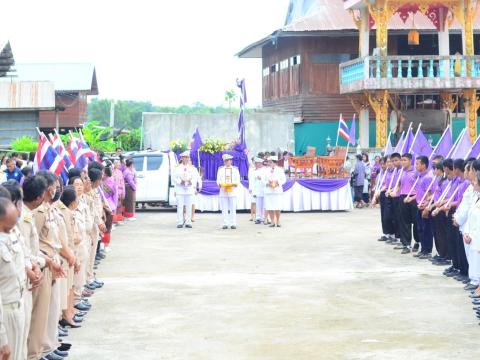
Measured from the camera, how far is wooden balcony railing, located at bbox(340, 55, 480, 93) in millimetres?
29359

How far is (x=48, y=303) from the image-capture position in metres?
7.77

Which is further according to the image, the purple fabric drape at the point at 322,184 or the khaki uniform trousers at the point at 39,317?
the purple fabric drape at the point at 322,184

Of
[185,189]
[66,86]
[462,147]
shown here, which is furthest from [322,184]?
[66,86]

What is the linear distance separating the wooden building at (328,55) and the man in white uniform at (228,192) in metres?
11.9

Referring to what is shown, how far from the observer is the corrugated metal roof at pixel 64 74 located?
137 ft

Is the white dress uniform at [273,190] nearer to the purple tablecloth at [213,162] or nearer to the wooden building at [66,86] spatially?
the purple tablecloth at [213,162]

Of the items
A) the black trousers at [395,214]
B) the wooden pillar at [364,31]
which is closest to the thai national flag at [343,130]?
the wooden pillar at [364,31]

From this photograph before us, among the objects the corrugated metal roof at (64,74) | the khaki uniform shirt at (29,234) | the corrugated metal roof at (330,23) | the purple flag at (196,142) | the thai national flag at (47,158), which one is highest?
the corrugated metal roof at (330,23)

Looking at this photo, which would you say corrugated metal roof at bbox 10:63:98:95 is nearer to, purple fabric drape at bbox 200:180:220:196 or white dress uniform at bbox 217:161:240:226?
purple fabric drape at bbox 200:180:220:196

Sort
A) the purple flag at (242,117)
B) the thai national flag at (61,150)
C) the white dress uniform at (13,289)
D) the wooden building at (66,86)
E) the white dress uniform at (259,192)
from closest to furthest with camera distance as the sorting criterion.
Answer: the white dress uniform at (13,289) → the thai national flag at (61,150) → the white dress uniform at (259,192) → the purple flag at (242,117) → the wooden building at (66,86)

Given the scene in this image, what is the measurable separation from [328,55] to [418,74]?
17.5ft

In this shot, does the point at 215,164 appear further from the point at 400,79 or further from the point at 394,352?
the point at 394,352

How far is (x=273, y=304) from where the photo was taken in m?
10.7

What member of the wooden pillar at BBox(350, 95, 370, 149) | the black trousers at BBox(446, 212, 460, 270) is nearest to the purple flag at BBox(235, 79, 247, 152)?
the wooden pillar at BBox(350, 95, 370, 149)
